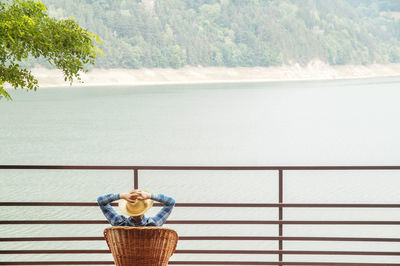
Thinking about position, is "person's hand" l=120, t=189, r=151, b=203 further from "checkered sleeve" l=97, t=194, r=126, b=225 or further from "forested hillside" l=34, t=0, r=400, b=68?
A: "forested hillside" l=34, t=0, r=400, b=68

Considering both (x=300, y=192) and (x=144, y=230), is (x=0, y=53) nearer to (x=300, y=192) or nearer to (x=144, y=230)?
(x=144, y=230)

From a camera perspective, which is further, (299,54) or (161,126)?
(299,54)

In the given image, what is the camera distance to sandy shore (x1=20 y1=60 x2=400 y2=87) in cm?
7244

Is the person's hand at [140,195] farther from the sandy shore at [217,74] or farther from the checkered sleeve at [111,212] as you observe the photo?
the sandy shore at [217,74]

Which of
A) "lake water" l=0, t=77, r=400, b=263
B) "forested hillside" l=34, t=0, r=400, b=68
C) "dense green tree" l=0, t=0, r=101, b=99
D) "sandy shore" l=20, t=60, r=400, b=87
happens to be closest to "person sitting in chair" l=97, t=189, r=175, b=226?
"dense green tree" l=0, t=0, r=101, b=99

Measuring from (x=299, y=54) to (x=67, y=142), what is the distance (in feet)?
173

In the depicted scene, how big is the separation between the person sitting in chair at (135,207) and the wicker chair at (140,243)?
0.07 metres

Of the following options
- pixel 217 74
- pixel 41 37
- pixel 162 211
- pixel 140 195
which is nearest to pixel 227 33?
pixel 217 74

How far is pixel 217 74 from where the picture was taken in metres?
84.2

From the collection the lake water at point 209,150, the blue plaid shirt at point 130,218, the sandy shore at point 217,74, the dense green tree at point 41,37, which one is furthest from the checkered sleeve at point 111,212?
the sandy shore at point 217,74

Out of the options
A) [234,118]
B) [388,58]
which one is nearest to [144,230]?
[234,118]

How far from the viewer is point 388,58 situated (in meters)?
93.4

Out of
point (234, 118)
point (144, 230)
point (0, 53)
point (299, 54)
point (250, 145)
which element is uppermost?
point (299, 54)

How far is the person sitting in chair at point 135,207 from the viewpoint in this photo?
7.29ft
